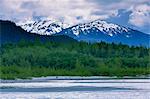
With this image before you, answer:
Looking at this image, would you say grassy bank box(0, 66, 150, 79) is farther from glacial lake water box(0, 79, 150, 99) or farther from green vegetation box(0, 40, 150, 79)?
glacial lake water box(0, 79, 150, 99)

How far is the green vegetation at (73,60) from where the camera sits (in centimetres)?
11797

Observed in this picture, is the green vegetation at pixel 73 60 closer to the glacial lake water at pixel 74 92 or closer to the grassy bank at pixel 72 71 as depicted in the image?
the grassy bank at pixel 72 71

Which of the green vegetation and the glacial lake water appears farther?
the green vegetation

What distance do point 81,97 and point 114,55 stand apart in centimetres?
10436

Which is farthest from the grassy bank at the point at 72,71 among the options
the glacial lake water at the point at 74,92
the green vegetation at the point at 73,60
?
the glacial lake water at the point at 74,92

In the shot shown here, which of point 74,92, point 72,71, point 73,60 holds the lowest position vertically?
point 72,71

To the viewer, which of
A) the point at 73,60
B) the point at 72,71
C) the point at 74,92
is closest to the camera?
the point at 74,92

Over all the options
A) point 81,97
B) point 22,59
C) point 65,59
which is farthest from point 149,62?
point 81,97

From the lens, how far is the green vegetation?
117969mm

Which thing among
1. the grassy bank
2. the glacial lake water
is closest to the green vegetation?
the grassy bank

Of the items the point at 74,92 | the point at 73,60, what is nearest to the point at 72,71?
the point at 73,60

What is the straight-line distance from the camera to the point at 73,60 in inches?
5044

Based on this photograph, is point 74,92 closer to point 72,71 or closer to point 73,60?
point 72,71

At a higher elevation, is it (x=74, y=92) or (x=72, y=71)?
(x=74, y=92)
